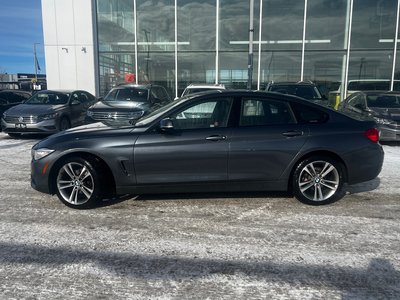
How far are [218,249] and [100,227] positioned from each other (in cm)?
141

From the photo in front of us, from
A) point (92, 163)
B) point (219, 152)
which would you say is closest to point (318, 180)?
point (219, 152)

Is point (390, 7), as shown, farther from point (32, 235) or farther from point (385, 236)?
point (32, 235)

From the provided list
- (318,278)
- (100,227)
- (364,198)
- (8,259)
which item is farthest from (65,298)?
(364,198)

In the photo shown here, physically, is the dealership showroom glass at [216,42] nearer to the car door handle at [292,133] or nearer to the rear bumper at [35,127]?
the rear bumper at [35,127]

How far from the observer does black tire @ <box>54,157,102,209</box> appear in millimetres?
4414

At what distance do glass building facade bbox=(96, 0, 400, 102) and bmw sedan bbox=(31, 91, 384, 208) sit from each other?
11.6 metres

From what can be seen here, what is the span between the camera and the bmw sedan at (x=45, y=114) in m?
10.0

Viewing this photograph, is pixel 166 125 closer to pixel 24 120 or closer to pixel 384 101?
pixel 24 120

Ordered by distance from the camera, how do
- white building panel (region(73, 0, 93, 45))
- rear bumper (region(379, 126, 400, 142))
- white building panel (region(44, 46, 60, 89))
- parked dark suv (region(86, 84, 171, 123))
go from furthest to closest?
white building panel (region(44, 46, 60, 89))
white building panel (region(73, 0, 93, 45))
parked dark suv (region(86, 84, 171, 123))
rear bumper (region(379, 126, 400, 142))

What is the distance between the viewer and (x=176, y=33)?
A: 1644cm

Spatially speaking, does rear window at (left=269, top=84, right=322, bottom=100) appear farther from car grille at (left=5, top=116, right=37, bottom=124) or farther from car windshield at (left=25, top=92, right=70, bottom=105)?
car grille at (left=5, top=116, right=37, bottom=124)

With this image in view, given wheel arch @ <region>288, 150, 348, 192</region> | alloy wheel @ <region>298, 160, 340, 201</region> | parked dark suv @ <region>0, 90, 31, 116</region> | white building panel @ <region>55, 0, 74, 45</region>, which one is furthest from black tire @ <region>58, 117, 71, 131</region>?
alloy wheel @ <region>298, 160, 340, 201</region>

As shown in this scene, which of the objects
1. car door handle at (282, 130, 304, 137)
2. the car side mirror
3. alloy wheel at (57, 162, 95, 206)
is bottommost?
alloy wheel at (57, 162, 95, 206)

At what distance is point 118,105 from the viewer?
10.2 m
